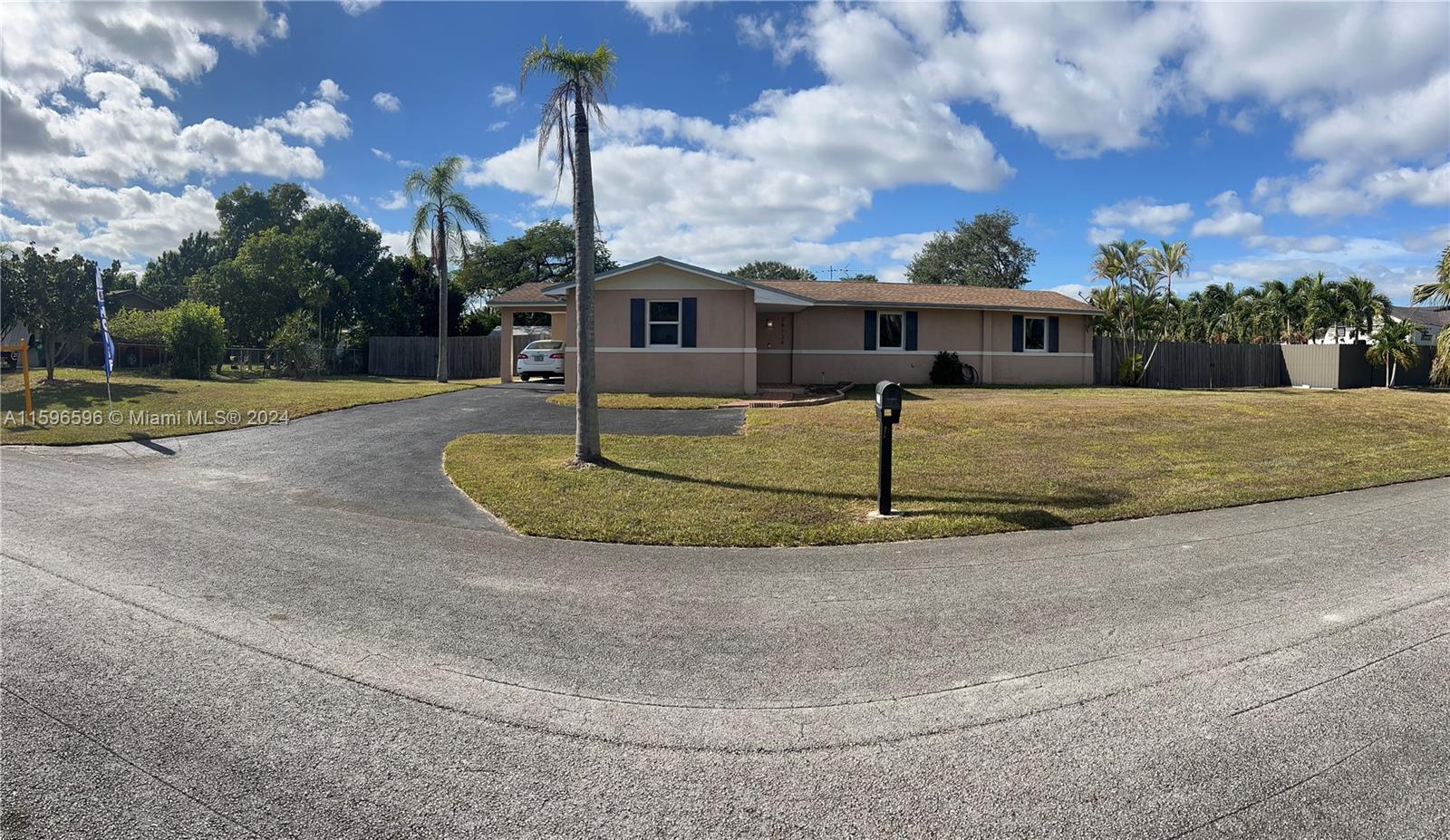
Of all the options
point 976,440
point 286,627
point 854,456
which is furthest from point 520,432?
point 286,627

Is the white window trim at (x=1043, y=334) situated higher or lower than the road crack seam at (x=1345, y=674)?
higher

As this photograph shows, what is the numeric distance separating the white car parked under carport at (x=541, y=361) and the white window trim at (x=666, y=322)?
6.63 meters

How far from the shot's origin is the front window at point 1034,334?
25.2 m

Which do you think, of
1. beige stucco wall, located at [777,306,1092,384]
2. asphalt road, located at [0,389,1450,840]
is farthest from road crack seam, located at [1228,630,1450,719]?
beige stucco wall, located at [777,306,1092,384]

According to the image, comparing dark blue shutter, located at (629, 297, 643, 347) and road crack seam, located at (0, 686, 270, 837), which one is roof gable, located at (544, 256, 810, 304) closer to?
dark blue shutter, located at (629, 297, 643, 347)

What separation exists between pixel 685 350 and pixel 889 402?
1215 centimetres

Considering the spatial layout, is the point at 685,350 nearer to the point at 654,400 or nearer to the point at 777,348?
the point at 654,400

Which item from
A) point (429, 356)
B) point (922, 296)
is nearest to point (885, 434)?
point (922, 296)

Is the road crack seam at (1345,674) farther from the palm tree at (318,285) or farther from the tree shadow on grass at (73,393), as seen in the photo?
the palm tree at (318,285)

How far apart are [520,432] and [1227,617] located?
1067cm

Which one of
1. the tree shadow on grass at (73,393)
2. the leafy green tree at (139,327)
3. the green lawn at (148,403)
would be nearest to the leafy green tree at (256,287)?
the leafy green tree at (139,327)

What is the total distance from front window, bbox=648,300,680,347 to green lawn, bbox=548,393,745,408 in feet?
4.92

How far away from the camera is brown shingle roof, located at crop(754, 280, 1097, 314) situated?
23312mm

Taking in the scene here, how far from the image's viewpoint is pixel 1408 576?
5.31 m
